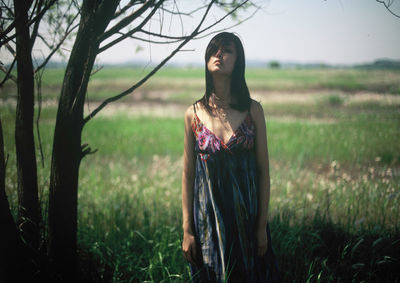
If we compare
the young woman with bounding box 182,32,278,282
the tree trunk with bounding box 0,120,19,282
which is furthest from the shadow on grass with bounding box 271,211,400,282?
the tree trunk with bounding box 0,120,19,282

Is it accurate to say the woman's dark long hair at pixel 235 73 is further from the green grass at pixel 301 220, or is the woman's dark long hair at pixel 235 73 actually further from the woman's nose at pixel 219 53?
the green grass at pixel 301 220

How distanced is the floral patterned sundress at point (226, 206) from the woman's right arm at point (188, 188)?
0.04 meters

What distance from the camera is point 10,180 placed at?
3305mm

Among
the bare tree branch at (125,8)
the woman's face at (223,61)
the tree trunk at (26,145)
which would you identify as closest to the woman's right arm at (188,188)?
the woman's face at (223,61)

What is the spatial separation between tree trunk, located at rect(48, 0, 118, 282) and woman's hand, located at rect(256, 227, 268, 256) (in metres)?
1.13

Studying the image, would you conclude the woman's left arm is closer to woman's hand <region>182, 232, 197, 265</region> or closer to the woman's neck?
the woman's neck

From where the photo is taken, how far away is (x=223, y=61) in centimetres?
143

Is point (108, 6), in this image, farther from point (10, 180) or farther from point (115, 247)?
point (10, 180)

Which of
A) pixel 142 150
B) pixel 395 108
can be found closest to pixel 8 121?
pixel 142 150

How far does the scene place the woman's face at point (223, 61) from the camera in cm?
142

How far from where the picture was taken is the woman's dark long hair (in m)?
1.47

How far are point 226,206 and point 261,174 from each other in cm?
26

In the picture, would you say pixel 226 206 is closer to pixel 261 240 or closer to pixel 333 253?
pixel 261 240

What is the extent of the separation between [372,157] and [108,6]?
3.38 metres
